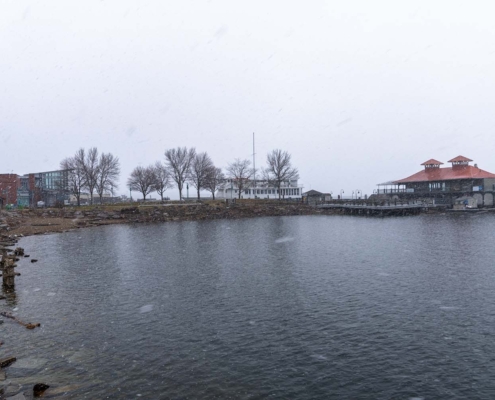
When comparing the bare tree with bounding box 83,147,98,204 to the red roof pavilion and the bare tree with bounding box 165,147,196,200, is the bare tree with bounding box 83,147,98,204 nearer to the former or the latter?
the bare tree with bounding box 165,147,196,200

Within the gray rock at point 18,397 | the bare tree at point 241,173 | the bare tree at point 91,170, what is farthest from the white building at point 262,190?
the gray rock at point 18,397

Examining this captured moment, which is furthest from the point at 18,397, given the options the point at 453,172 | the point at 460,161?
the point at 460,161

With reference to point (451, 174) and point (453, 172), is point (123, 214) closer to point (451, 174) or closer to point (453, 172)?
point (451, 174)

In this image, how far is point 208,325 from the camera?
16688mm

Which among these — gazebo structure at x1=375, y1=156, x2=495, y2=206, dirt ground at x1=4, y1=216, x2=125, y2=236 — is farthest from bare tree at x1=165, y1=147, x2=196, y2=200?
gazebo structure at x1=375, y1=156, x2=495, y2=206

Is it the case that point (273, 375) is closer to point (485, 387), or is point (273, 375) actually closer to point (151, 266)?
point (485, 387)

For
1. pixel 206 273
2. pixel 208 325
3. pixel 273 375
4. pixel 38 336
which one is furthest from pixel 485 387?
pixel 206 273

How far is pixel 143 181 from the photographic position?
113750mm

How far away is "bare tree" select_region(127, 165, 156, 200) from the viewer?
11375cm

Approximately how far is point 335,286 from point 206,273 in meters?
9.66

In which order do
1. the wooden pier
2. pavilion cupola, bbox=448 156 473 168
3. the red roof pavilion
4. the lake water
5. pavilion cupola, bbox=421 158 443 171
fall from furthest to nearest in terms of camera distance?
pavilion cupola, bbox=421 158 443 171
pavilion cupola, bbox=448 156 473 168
the red roof pavilion
the wooden pier
the lake water

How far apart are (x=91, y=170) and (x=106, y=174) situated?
5223 millimetres

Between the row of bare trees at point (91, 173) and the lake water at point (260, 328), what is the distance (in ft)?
229

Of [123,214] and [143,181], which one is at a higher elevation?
[143,181]
